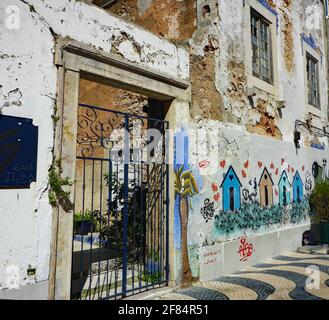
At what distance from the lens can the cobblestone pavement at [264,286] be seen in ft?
14.9

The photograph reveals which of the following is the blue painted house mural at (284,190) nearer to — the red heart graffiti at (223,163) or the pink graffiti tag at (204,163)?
the red heart graffiti at (223,163)

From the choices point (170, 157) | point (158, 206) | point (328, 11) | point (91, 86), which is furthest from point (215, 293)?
point (328, 11)

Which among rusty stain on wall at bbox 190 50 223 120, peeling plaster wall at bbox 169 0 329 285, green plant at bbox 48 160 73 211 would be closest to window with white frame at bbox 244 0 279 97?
peeling plaster wall at bbox 169 0 329 285

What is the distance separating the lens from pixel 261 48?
767 cm

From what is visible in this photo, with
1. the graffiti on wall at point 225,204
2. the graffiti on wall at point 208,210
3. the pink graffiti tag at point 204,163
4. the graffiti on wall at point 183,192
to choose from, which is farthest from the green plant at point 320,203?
the graffiti on wall at point 183,192

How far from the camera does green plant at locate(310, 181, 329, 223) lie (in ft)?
29.0

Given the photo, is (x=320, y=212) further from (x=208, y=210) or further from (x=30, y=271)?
(x=30, y=271)

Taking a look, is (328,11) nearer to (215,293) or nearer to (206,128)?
(206,128)

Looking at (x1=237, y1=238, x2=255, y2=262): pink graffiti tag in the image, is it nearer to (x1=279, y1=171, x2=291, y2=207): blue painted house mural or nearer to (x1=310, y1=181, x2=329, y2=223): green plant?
(x1=279, y1=171, x2=291, y2=207): blue painted house mural

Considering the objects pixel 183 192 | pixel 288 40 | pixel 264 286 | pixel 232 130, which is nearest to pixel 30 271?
pixel 183 192

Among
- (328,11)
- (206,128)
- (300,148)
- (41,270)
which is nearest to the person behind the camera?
(41,270)

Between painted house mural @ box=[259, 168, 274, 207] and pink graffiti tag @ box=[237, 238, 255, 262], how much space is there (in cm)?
102

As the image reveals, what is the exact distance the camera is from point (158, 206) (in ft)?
17.2
